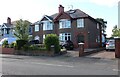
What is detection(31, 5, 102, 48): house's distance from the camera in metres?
41.8

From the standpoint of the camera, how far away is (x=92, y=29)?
44.3m

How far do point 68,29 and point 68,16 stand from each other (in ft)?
8.11

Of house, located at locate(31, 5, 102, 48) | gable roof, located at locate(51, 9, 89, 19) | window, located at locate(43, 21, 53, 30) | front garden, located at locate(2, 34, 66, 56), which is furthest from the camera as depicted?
window, located at locate(43, 21, 53, 30)

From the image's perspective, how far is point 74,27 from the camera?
43188 mm

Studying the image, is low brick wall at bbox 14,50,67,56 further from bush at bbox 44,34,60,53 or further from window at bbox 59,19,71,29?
window at bbox 59,19,71,29

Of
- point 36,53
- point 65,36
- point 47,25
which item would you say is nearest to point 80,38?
point 65,36

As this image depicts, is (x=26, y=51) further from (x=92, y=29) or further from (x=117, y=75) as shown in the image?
(x=117, y=75)

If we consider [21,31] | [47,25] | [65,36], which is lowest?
[65,36]

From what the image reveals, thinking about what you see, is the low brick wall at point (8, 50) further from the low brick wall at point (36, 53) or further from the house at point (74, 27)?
the house at point (74, 27)

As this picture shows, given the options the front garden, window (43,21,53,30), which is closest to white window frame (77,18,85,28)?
window (43,21,53,30)

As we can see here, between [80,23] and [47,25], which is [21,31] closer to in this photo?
[80,23]

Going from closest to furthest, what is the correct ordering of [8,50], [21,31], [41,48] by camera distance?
[41,48]
[8,50]
[21,31]

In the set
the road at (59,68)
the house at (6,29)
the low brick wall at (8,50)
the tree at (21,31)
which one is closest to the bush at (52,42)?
the low brick wall at (8,50)

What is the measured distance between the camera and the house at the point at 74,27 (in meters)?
41.8
